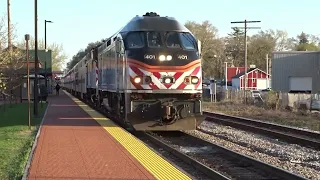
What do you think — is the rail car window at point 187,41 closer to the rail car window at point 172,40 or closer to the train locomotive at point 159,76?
the train locomotive at point 159,76

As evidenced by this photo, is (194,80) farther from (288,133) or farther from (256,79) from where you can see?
(256,79)

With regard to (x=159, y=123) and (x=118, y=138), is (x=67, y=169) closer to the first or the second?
(x=118, y=138)

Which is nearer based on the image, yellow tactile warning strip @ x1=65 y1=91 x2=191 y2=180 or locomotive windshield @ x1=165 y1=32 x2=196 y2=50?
yellow tactile warning strip @ x1=65 y1=91 x2=191 y2=180

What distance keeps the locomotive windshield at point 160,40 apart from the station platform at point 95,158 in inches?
117

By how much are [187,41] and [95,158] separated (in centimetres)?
657

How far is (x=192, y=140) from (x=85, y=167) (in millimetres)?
6390

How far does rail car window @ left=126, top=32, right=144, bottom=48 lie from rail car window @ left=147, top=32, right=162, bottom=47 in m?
0.23

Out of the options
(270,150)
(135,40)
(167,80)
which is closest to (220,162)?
(270,150)

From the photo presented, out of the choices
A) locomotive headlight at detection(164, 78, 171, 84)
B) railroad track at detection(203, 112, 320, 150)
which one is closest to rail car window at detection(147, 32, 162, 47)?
locomotive headlight at detection(164, 78, 171, 84)

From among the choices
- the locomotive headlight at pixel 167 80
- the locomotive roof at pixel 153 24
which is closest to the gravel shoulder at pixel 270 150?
the locomotive headlight at pixel 167 80

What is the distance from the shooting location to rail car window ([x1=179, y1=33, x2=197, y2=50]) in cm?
1523

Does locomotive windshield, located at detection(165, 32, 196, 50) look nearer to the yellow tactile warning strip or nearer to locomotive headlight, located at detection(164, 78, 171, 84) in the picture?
locomotive headlight, located at detection(164, 78, 171, 84)

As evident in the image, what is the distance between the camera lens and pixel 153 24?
15.4 metres

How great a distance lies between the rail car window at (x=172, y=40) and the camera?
595 inches
